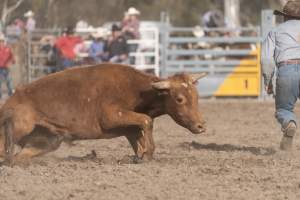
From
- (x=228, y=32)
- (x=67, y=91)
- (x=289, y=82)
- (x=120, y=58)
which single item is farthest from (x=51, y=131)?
(x=228, y=32)

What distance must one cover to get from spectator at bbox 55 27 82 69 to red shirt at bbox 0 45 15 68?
40.9 inches

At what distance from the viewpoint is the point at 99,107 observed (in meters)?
8.27

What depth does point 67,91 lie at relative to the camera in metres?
8.40

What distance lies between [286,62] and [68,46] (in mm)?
10596

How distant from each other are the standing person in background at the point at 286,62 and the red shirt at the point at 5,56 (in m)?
10.7

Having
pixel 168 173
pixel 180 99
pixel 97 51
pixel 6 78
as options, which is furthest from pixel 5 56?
pixel 168 173

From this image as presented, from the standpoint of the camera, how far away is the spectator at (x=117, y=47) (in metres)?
19.0

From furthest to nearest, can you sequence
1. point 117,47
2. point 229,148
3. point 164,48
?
1. point 164,48
2. point 117,47
3. point 229,148

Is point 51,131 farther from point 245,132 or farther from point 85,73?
point 245,132

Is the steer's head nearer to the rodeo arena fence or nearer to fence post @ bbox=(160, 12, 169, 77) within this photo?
the rodeo arena fence

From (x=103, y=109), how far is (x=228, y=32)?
12.0m

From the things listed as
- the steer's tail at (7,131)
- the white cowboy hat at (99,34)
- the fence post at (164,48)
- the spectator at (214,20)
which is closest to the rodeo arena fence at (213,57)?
the fence post at (164,48)

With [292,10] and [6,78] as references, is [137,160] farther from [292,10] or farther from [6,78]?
[6,78]

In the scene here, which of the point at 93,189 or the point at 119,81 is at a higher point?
the point at 119,81
